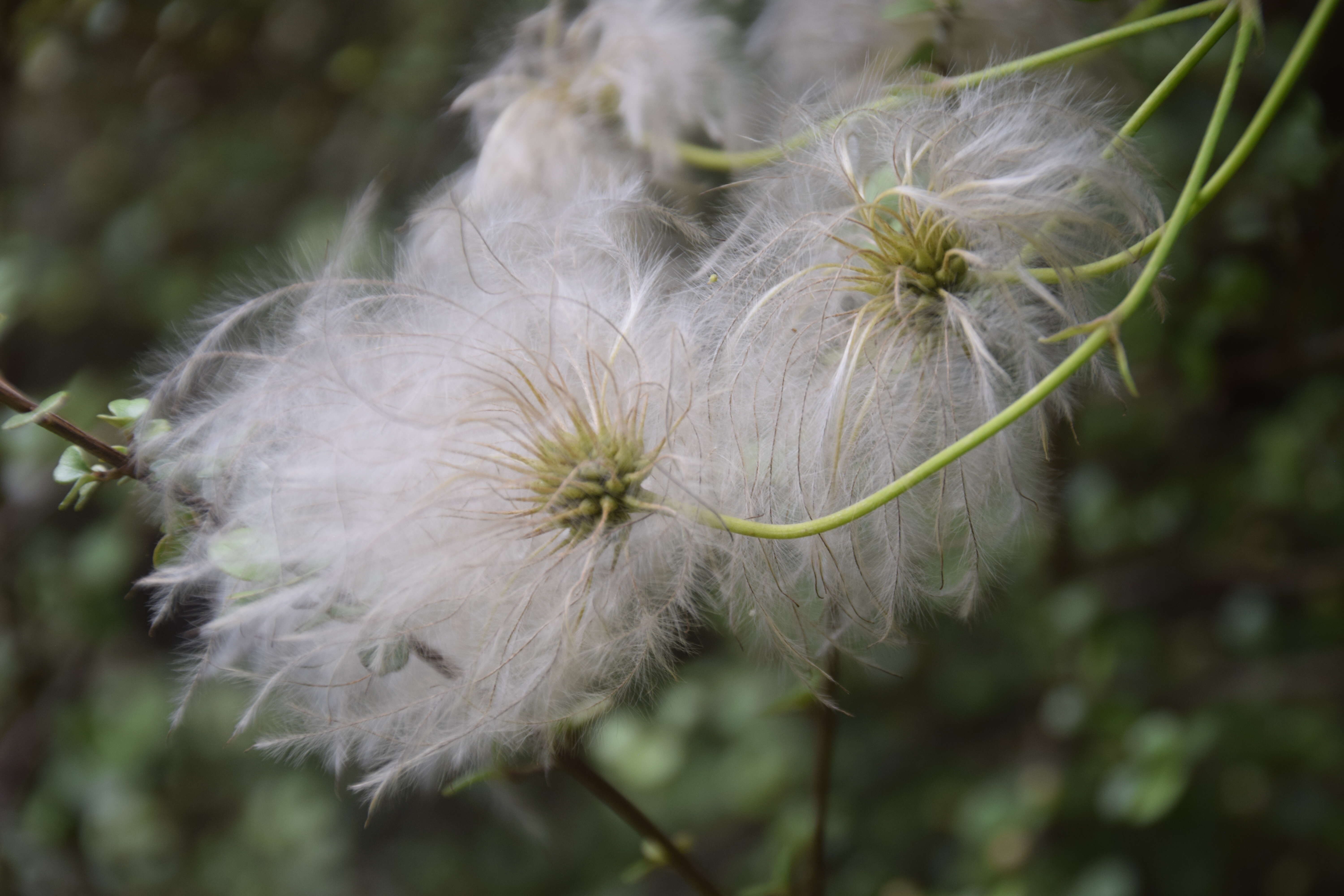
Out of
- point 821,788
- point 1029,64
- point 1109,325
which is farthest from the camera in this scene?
point 821,788

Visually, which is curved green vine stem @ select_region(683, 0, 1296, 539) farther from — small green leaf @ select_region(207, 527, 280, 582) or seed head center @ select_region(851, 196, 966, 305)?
small green leaf @ select_region(207, 527, 280, 582)

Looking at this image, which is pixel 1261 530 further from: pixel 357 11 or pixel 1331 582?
pixel 357 11

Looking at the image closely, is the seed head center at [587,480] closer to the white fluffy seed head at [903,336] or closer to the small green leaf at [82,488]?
the white fluffy seed head at [903,336]

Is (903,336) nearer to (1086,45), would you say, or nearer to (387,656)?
(1086,45)

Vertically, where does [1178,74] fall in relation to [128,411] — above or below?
below

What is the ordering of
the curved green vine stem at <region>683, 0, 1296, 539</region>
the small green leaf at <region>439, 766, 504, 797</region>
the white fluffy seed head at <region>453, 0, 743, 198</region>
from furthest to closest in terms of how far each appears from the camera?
the white fluffy seed head at <region>453, 0, 743, 198</region>, the small green leaf at <region>439, 766, 504, 797</region>, the curved green vine stem at <region>683, 0, 1296, 539</region>

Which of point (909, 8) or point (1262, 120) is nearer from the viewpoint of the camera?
point (1262, 120)

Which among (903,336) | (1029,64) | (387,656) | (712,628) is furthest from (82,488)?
(1029,64)

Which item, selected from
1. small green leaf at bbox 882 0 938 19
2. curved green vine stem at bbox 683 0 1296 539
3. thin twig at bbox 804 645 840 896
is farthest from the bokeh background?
small green leaf at bbox 882 0 938 19
